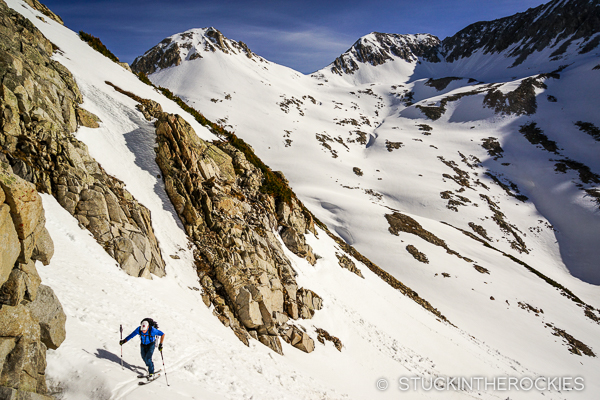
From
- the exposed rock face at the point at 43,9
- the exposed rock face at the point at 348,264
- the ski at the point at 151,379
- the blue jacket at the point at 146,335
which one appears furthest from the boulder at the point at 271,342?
the exposed rock face at the point at 43,9

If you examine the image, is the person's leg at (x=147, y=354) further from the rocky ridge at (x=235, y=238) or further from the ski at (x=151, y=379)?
the rocky ridge at (x=235, y=238)

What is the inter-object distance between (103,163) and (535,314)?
39.8m

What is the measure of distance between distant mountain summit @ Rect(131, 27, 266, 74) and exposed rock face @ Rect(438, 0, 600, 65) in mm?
134753

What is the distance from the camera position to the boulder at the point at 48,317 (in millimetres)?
5457

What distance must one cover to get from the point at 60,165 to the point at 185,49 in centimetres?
12651

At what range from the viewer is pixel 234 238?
15.0 m

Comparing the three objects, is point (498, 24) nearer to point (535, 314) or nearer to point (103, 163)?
point (535, 314)

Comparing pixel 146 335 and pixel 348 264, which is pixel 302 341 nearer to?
pixel 146 335

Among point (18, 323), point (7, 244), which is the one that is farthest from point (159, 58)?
point (18, 323)

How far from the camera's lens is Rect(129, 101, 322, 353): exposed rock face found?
1279 cm

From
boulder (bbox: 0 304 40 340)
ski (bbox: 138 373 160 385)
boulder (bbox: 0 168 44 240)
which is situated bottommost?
ski (bbox: 138 373 160 385)

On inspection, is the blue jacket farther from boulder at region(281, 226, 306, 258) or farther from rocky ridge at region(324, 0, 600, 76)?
rocky ridge at region(324, 0, 600, 76)

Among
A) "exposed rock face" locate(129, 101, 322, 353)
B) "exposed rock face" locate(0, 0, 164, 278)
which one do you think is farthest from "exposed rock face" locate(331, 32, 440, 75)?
"exposed rock face" locate(0, 0, 164, 278)

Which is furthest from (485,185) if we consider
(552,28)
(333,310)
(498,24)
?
(498,24)
